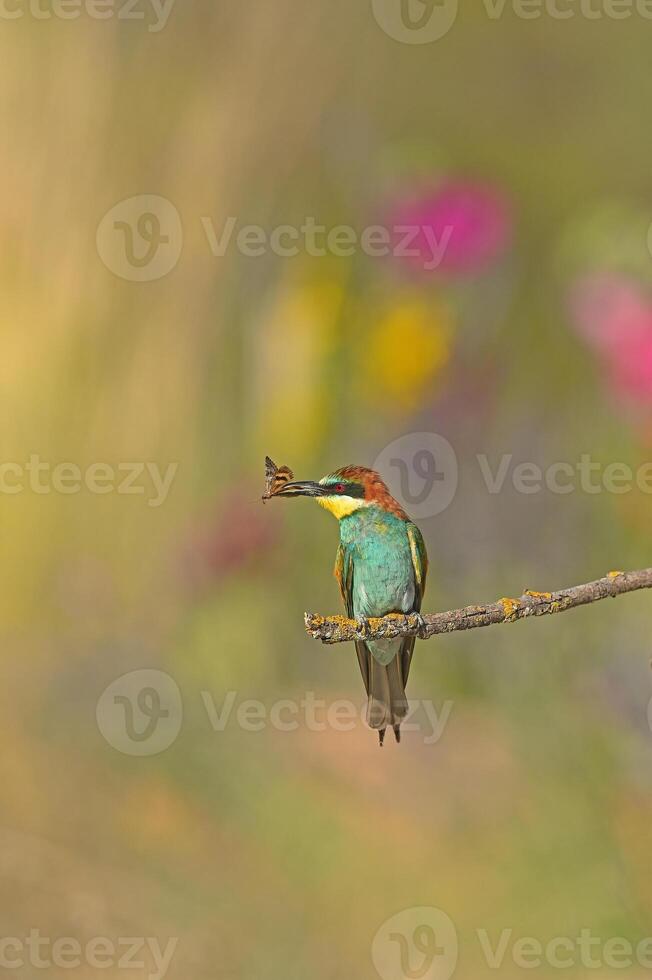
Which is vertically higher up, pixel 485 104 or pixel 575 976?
pixel 485 104

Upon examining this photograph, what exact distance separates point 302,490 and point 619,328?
2.46ft

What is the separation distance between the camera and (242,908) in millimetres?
1264

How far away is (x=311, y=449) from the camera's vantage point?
0.99m

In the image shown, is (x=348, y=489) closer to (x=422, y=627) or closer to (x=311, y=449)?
(x=422, y=627)

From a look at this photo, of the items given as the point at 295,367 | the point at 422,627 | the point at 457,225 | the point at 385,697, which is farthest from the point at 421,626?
the point at 457,225

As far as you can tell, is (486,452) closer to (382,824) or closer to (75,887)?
(382,824)

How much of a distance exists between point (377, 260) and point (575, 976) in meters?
0.82

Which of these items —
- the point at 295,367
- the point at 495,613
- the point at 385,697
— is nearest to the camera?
the point at 495,613

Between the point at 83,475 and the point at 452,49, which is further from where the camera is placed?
the point at 452,49

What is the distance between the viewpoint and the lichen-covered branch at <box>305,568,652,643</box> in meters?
0.23

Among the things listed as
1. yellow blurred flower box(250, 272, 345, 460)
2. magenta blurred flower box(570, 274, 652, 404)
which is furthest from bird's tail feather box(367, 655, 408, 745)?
magenta blurred flower box(570, 274, 652, 404)

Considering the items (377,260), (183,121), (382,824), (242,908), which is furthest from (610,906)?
(183,121)

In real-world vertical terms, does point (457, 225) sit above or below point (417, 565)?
above

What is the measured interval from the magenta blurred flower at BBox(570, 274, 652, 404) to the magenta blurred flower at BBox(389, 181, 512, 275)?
98 mm
